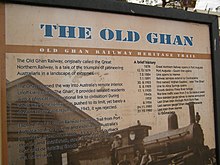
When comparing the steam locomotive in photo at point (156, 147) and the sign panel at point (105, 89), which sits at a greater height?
the sign panel at point (105, 89)

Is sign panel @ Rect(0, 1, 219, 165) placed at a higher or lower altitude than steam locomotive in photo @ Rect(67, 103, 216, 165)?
higher

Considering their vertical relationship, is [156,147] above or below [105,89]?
below

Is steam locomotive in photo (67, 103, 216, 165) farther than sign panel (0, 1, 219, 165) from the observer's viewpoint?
Yes

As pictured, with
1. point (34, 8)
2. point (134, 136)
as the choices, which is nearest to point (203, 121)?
point (134, 136)

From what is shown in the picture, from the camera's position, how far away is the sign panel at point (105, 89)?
167cm

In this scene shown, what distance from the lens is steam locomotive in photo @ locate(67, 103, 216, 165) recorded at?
1.82 metres

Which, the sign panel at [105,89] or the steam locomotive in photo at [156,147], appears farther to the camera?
the steam locomotive in photo at [156,147]

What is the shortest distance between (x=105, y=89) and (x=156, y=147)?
571 mm

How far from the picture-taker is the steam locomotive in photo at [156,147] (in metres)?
1.82

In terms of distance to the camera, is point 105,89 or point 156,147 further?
point 156,147

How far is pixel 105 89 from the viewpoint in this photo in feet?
6.18

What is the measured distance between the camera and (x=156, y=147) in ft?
6.62

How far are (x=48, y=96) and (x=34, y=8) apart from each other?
549 mm

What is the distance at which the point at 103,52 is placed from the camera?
1.90m
